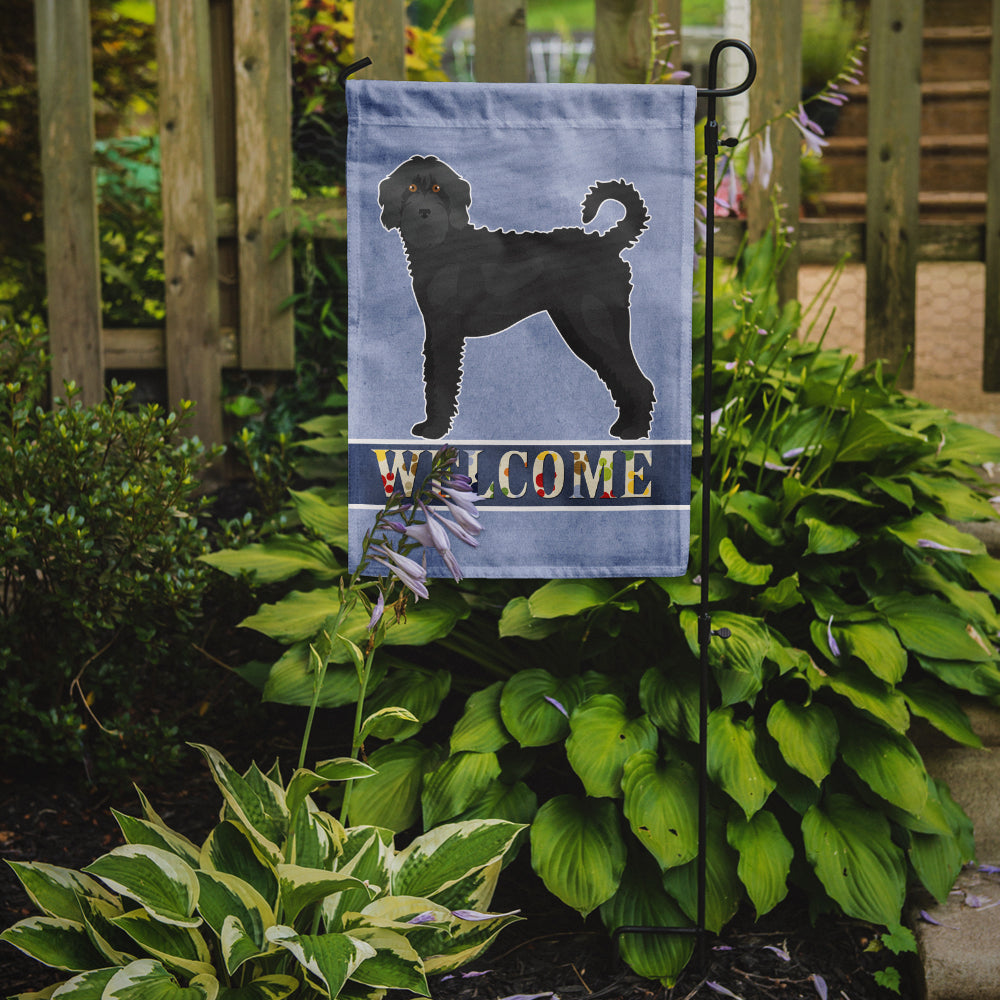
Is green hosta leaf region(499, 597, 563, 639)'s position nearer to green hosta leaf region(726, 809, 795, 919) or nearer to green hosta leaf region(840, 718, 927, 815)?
green hosta leaf region(726, 809, 795, 919)

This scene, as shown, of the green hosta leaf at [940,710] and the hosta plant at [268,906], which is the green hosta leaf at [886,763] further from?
the hosta plant at [268,906]

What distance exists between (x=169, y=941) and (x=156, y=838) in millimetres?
179

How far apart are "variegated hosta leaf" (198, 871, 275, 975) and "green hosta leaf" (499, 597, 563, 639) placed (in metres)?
0.68

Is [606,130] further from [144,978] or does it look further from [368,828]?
[144,978]

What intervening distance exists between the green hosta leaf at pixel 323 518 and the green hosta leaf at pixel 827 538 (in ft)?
3.36

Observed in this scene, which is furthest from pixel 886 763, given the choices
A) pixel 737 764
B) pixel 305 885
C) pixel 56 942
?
pixel 56 942

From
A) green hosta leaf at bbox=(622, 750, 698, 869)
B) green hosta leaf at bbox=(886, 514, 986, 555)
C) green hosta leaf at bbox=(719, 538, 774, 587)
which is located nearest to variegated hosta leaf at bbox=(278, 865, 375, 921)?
green hosta leaf at bbox=(622, 750, 698, 869)

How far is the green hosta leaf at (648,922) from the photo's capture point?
1.88m

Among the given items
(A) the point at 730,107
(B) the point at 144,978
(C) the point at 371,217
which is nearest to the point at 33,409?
(C) the point at 371,217

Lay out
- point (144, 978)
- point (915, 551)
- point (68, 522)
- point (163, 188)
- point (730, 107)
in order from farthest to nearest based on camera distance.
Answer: point (730, 107)
point (163, 188)
point (915, 551)
point (68, 522)
point (144, 978)

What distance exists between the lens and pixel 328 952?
1.45 metres

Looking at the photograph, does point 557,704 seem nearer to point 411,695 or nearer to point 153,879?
point 411,695

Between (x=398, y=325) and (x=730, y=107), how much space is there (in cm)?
617

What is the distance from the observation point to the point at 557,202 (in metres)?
1.79
